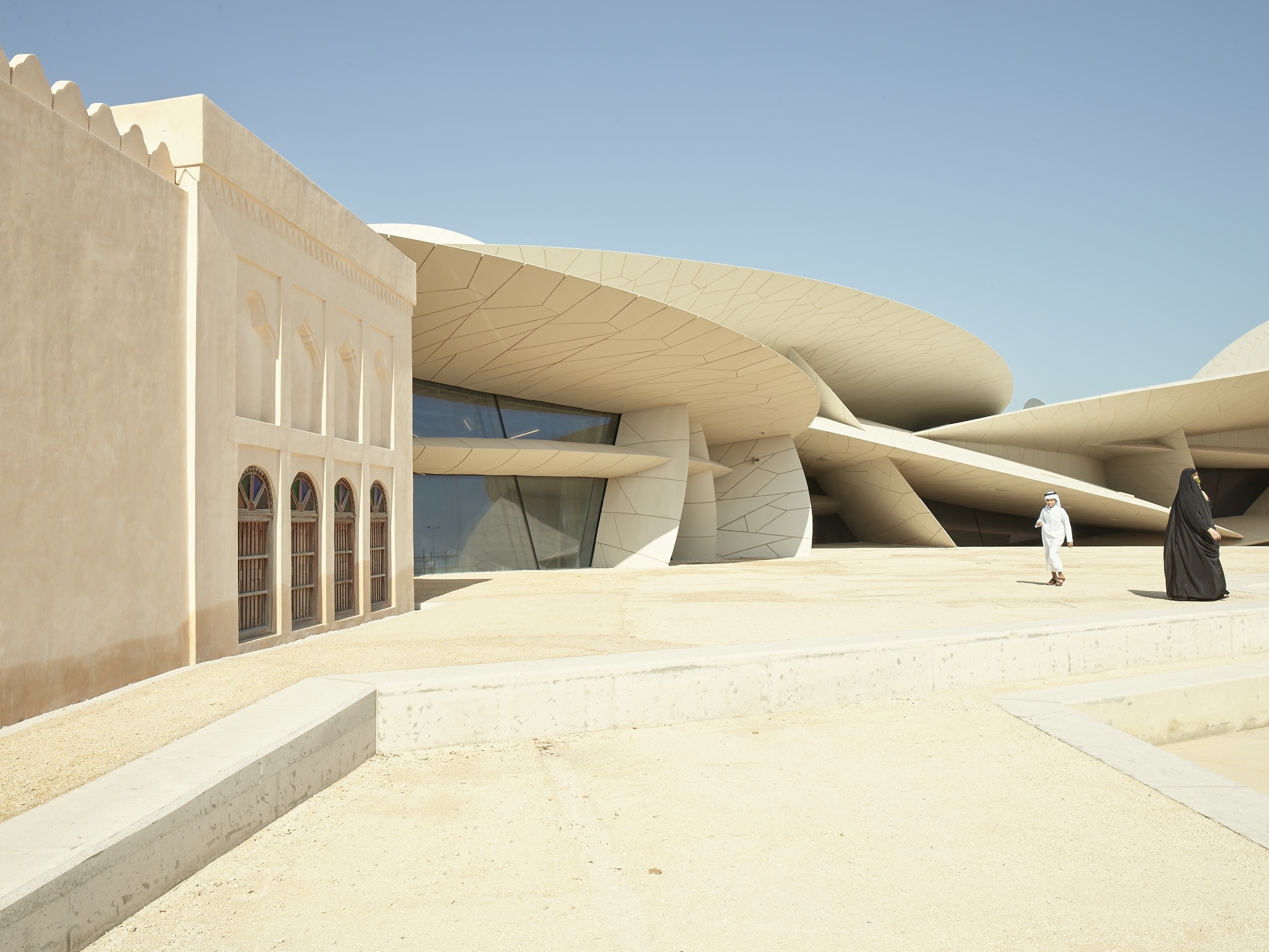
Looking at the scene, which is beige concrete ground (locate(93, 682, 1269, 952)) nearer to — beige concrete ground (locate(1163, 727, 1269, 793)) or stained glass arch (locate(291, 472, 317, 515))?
beige concrete ground (locate(1163, 727, 1269, 793))

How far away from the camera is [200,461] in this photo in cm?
648

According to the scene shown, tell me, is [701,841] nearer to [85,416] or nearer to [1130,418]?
[85,416]

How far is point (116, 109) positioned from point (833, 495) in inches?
1126

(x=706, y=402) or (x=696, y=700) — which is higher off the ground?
(x=706, y=402)

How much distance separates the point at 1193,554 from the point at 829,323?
15102 mm

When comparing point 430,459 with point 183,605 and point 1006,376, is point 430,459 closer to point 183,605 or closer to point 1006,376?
point 183,605

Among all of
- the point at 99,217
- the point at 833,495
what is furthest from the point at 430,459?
the point at 833,495

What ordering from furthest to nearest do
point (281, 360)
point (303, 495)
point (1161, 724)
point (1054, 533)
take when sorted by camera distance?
1. point (1054, 533)
2. point (303, 495)
3. point (281, 360)
4. point (1161, 724)

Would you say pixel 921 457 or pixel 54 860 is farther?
pixel 921 457

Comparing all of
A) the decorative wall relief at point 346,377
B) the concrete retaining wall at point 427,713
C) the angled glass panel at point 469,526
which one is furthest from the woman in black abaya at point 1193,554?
the angled glass panel at point 469,526

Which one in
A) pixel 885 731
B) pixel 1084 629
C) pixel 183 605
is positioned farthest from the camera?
pixel 1084 629

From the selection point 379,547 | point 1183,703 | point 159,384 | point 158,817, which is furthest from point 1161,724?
point 379,547

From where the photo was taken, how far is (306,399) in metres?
8.46

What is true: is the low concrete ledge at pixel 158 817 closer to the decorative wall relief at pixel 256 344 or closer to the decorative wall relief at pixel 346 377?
the decorative wall relief at pixel 256 344
